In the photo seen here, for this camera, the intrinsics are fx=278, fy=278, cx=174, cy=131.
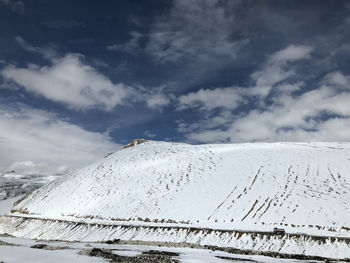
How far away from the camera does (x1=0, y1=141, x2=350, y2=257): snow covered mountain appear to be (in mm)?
30031

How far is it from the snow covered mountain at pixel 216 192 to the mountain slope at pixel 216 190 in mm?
113

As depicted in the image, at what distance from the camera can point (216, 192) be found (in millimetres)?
40344

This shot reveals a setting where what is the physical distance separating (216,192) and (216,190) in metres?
0.65

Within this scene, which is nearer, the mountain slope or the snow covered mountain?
the snow covered mountain

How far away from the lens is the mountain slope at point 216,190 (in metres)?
30.8

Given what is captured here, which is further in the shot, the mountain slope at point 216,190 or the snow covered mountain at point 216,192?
the mountain slope at point 216,190

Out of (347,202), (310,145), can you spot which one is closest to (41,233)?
(347,202)

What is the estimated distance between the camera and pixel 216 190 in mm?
40969

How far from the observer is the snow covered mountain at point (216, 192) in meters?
30.0

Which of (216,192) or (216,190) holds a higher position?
(216,190)

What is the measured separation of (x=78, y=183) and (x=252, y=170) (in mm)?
34152

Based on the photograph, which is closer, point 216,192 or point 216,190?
point 216,192

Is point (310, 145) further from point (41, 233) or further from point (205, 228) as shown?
point (41, 233)

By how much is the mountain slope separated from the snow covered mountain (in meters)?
0.11
